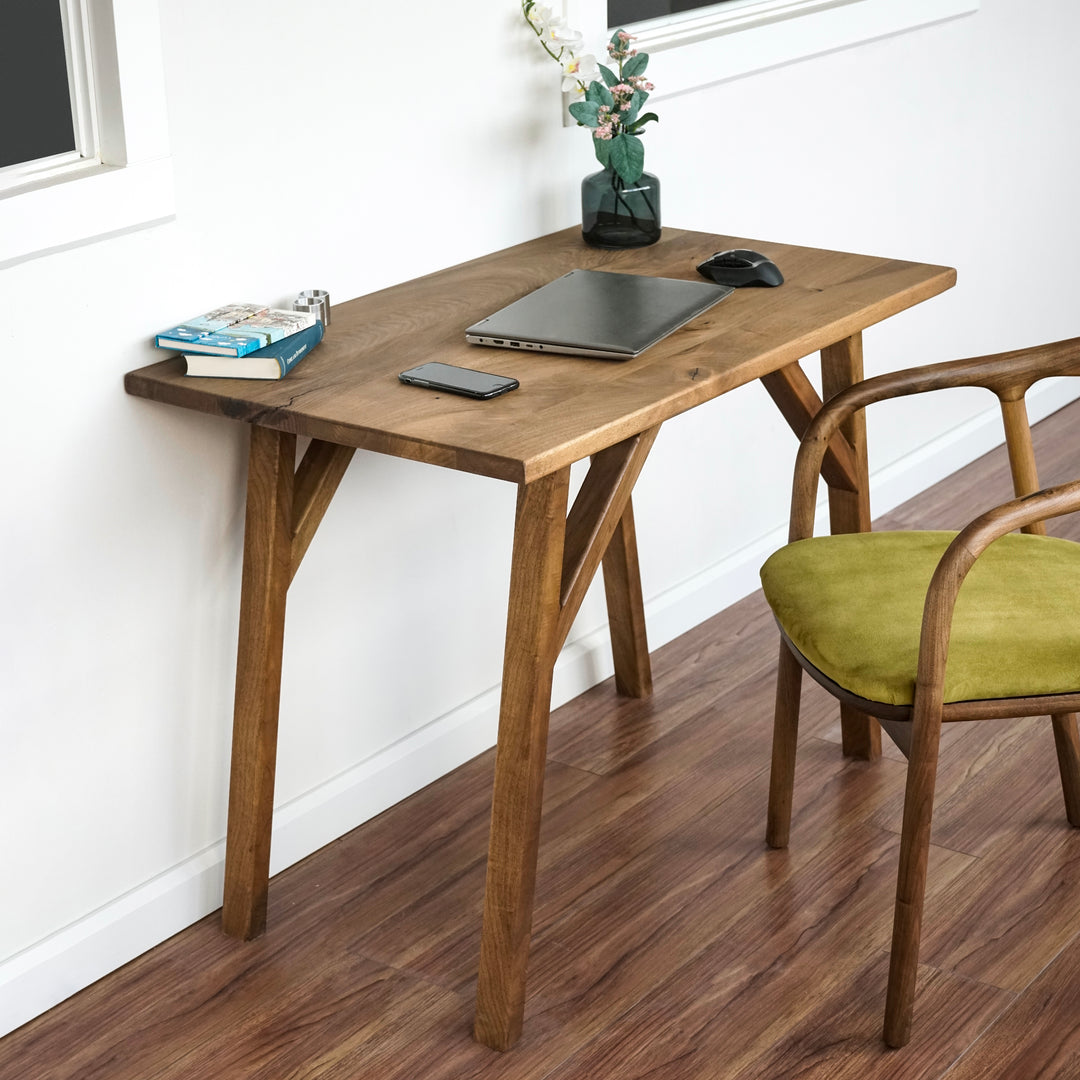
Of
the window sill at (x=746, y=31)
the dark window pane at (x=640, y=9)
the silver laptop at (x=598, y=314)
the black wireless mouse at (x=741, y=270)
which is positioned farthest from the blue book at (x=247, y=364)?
the dark window pane at (x=640, y=9)

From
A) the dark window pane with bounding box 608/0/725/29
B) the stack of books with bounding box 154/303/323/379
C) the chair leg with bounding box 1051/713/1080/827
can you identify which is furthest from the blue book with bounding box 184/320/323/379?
the chair leg with bounding box 1051/713/1080/827

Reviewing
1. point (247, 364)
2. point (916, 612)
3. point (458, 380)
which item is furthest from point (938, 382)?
point (247, 364)

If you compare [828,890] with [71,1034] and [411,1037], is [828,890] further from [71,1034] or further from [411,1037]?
[71,1034]

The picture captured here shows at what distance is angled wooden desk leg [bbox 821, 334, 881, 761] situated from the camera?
2.27m

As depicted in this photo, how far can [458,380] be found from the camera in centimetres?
180

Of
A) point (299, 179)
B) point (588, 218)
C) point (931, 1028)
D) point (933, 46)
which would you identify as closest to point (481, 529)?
point (588, 218)

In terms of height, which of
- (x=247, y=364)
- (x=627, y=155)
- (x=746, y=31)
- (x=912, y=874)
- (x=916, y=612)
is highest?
(x=746, y=31)

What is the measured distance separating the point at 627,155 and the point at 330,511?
70 centimetres

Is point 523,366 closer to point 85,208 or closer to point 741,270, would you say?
point 741,270

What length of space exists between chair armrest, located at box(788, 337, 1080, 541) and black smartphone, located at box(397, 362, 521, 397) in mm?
485

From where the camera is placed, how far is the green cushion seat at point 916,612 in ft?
5.71

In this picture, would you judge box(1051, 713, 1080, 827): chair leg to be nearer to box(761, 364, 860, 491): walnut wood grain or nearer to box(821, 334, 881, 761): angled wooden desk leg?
box(821, 334, 881, 761): angled wooden desk leg

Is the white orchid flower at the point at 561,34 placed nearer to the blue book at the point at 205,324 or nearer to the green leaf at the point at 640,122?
the green leaf at the point at 640,122

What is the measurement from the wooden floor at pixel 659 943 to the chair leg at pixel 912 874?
6cm
